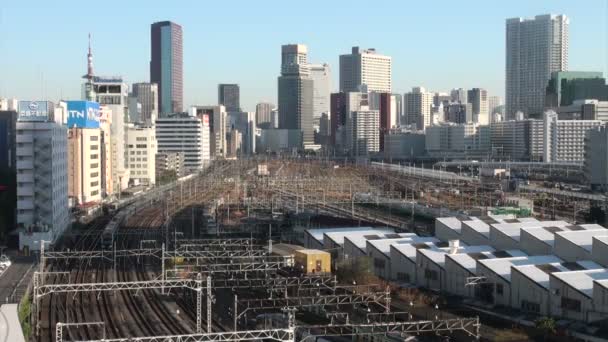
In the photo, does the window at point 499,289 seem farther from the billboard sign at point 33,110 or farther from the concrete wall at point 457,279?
the billboard sign at point 33,110

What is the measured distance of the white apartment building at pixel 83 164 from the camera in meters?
26.2

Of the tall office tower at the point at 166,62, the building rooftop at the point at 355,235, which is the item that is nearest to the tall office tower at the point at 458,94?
the tall office tower at the point at 166,62

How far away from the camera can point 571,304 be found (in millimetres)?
11016

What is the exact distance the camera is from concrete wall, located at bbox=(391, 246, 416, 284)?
13.9 meters

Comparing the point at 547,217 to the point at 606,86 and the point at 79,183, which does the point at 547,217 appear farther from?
the point at 606,86

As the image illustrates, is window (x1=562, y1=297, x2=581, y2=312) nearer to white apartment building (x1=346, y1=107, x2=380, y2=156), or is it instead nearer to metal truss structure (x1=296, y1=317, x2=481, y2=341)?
metal truss structure (x1=296, y1=317, x2=481, y2=341)

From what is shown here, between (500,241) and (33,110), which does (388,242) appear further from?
(33,110)

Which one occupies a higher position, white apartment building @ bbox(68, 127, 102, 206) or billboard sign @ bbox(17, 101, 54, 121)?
billboard sign @ bbox(17, 101, 54, 121)

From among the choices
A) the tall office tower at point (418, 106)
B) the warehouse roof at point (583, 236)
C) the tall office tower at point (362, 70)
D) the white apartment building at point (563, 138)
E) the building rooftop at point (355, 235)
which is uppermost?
the tall office tower at point (362, 70)

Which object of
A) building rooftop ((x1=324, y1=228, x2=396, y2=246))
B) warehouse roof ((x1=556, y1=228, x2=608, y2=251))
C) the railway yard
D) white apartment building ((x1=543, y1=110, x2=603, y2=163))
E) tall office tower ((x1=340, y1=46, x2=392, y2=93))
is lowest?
the railway yard

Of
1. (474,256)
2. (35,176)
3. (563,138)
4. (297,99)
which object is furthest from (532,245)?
(297,99)

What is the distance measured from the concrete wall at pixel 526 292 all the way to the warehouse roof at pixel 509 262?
23 cm

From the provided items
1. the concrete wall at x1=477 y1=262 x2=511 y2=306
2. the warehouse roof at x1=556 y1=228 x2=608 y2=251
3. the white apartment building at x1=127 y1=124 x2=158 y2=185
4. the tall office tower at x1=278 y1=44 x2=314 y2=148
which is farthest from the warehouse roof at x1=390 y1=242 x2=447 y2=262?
the tall office tower at x1=278 y1=44 x2=314 y2=148

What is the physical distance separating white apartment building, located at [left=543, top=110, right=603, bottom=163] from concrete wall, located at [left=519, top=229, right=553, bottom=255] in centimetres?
4240
